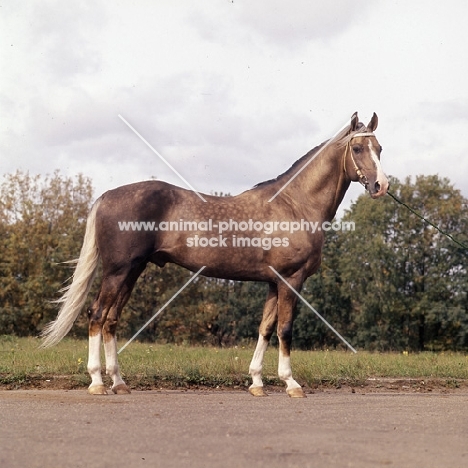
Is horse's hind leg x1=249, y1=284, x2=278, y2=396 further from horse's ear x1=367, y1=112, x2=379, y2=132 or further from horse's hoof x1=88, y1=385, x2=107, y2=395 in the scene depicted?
horse's ear x1=367, y1=112, x2=379, y2=132

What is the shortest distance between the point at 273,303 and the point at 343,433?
4.19 metres

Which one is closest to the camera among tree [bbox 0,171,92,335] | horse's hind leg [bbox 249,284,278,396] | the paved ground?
the paved ground

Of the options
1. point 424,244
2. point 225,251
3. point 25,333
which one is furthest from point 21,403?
point 424,244

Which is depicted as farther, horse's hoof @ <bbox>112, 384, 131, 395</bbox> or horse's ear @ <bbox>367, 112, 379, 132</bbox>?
horse's ear @ <bbox>367, 112, 379, 132</bbox>

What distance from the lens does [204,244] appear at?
9766 millimetres

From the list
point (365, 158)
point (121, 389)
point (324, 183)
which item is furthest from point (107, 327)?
point (365, 158)

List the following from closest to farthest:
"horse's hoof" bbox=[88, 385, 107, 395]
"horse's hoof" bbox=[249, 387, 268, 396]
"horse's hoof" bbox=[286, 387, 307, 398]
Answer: "horse's hoof" bbox=[88, 385, 107, 395]
"horse's hoof" bbox=[286, 387, 307, 398]
"horse's hoof" bbox=[249, 387, 268, 396]

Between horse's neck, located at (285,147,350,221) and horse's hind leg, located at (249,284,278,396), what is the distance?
122cm

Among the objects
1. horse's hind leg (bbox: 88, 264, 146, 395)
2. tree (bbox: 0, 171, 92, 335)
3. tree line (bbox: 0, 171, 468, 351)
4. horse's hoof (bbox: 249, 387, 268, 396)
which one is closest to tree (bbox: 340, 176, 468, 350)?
tree line (bbox: 0, 171, 468, 351)

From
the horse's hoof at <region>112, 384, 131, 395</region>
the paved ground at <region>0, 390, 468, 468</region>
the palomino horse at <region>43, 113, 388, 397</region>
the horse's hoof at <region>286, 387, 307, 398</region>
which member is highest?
the palomino horse at <region>43, 113, 388, 397</region>

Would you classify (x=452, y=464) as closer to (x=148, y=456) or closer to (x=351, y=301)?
(x=148, y=456)

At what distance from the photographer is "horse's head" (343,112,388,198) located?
32.2 feet

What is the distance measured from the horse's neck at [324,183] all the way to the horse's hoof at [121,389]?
3228 mm

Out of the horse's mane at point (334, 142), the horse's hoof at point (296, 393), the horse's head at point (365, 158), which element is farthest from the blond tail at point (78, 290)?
the horse's head at point (365, 158)
